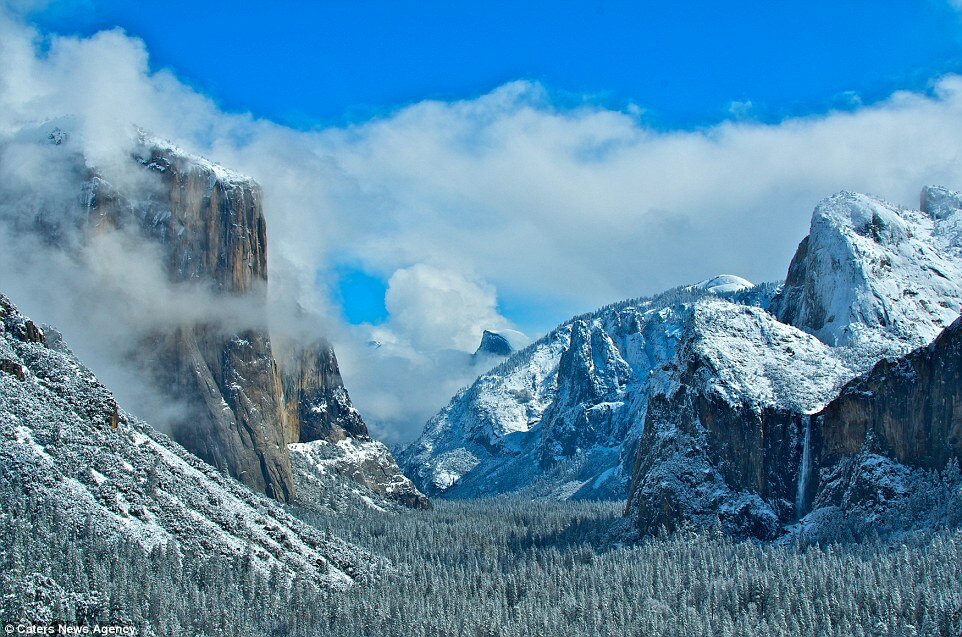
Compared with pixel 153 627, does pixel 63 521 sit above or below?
above

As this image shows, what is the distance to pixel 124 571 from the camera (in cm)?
19150

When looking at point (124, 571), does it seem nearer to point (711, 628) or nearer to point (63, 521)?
point (63, 521)

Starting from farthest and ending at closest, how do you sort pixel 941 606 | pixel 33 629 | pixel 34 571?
pixel 941 606 → pixel 34 571 → pixel 33 629

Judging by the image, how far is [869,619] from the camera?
194m

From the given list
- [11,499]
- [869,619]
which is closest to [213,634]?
[11,499]

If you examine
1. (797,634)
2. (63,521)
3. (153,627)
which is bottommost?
(797,634)

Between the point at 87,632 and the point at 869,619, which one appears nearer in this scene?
the point at 87,632

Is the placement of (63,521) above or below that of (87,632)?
above

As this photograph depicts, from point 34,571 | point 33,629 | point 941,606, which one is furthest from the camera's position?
point 941,606

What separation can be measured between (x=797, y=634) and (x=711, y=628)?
16476mm

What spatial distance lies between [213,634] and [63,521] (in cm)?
3650

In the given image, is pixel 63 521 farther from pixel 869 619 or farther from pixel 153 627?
pixel 869 619

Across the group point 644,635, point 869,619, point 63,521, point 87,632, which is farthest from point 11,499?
point 869,619

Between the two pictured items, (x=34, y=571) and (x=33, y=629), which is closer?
(x=33, y=629)
